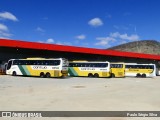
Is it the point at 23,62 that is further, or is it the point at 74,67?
the point at 74,67

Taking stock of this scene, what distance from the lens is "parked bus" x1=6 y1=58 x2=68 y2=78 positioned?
37906 millimetres

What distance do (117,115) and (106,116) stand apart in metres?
0.48

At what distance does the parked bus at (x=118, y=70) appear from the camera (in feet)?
154

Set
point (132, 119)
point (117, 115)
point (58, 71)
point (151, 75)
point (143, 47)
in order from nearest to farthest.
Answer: point (132, 119) → point (117, 115) → point (58, 71) → point (151, 75) → point (143, 47)

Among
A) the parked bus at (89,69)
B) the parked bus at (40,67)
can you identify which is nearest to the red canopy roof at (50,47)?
the parked bus at (40,67)

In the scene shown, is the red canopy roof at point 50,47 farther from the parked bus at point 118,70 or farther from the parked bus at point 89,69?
the parked bus at point 118,70

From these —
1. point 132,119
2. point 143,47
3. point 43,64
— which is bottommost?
point 132,119

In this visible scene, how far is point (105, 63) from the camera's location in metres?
43.8

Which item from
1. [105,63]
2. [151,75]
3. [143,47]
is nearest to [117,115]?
[105,63]

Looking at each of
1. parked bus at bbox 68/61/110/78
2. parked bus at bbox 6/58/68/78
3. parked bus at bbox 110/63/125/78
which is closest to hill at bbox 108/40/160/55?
parked bus at bbox 110/63/125/78

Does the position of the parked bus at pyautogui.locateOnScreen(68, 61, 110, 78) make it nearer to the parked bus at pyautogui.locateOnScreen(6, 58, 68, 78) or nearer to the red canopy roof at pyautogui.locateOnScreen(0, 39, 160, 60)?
the parked bus at pyautogui.locateOnScreen(6, 58, 68, 78)

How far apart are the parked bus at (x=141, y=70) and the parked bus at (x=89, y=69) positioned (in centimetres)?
934

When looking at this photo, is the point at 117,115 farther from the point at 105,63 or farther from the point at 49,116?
the point at 105,63

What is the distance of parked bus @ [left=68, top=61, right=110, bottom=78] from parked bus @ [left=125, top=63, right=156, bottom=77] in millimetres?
9336
